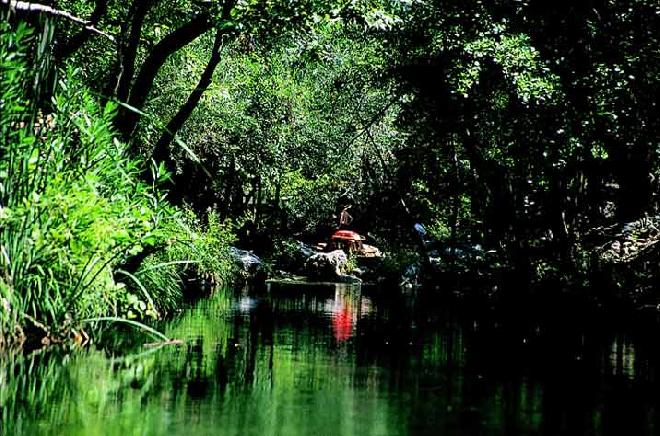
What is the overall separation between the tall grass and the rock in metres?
16.0

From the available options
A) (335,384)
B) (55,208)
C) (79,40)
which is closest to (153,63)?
(79,40)

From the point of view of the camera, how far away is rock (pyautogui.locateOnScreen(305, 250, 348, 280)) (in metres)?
22.9

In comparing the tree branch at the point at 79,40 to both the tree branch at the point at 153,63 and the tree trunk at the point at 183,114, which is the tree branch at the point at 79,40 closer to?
the tree branch at the point at 153,63

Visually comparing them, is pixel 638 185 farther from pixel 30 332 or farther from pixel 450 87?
pixel 30 332

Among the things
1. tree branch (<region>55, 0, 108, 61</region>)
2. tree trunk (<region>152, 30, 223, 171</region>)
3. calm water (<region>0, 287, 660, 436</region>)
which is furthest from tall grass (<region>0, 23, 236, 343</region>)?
tree trunk (<region>152, 30, 223, 171</region>)

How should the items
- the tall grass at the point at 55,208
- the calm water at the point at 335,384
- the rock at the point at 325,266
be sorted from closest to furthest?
the calm water at the point at 335,384, the tall grass at the point at 55,208, the rock at the point at 325,266

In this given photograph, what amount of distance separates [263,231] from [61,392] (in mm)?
19016

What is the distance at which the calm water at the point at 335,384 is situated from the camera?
3.77 metres

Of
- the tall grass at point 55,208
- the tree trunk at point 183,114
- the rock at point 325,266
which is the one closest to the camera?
the tall grass at point 55,208

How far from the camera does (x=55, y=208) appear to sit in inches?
218

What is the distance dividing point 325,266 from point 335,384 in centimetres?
1815

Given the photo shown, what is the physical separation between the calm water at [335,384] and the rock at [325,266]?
1402cm

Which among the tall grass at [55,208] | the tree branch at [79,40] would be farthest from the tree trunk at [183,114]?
the tall grass at [55,208]

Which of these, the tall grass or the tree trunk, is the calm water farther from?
the tree trunk
